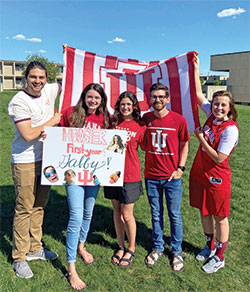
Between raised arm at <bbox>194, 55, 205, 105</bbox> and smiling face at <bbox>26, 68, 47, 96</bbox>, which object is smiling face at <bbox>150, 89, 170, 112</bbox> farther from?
smiling face at <bbox>26, 68, 47, 96</bbox>

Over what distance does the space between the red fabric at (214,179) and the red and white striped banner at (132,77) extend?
2.56 ft

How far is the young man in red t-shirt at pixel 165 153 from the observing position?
10.7ft

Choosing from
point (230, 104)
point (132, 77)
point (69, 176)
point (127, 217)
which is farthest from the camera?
point (132, 77)

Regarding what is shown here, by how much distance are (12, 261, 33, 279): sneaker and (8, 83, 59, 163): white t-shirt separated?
1312 millimetres

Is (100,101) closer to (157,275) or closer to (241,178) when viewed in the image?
(157,275)

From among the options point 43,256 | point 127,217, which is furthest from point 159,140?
point 43,256

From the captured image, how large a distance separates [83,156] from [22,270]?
1619mm

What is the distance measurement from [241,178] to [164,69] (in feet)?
14.7

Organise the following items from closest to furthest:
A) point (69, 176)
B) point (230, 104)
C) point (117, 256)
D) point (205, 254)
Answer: point (69, 176) < point (230, 104) < point (117, 256) < point (205, 254)

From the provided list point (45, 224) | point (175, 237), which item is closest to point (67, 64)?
point (45, 224)

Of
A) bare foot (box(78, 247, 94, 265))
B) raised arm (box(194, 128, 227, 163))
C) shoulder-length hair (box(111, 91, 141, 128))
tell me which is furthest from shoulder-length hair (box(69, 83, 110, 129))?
bare foot (box(78, 247, 94, 265))

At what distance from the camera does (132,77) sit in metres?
4.48

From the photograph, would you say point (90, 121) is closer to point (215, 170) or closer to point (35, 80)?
point (35, 80)

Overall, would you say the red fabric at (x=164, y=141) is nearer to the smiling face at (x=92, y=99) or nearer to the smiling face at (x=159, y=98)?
the smiling face at (x=159, y=98)
